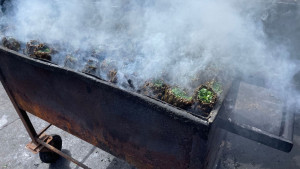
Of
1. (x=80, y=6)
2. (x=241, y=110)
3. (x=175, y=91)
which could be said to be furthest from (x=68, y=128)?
(x=241, y=110)

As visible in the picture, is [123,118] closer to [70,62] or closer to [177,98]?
[177,98]

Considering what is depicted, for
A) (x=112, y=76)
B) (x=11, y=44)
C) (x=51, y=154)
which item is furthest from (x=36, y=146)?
(x=112, y=76)

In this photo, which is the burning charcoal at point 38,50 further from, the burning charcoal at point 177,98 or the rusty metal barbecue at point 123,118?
the burning charcoal at point 177,98

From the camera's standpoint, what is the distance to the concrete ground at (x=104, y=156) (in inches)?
140

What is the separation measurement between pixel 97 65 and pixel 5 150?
277 cm

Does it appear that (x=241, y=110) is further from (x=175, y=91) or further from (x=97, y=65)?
(x=97, y=65)

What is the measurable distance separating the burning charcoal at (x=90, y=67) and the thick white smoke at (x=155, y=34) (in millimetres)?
245

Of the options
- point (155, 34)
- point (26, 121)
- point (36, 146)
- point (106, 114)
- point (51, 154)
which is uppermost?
point (155, 34)

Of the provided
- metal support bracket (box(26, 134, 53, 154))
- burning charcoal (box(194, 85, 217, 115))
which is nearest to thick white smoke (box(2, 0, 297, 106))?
burning charcoal (box(194, 85, 217, 115))

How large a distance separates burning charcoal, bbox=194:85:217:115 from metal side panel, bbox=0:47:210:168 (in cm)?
27

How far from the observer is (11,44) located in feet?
8.73

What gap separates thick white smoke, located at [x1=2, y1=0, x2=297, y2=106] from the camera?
2514mm

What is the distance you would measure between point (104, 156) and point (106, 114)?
2.01 meters

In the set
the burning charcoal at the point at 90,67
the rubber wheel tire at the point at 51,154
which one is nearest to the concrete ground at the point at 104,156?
the rubber wheel tire at the point at 51,154
